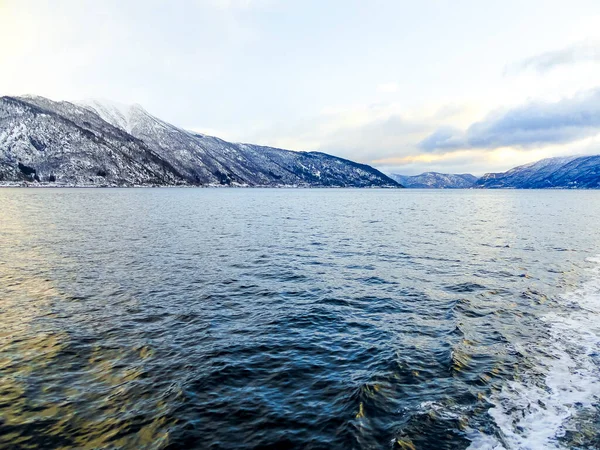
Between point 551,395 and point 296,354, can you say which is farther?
point 296,354

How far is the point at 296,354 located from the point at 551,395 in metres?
11.1

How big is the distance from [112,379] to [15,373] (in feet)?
14.7

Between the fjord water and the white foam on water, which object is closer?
the white foam on water

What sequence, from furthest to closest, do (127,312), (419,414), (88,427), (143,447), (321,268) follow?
(321,268), (127,312), (419,414), (88,427), (143,447)

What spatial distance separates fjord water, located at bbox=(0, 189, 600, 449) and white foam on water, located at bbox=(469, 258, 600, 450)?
70 millimetres

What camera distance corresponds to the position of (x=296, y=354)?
57.9 feet

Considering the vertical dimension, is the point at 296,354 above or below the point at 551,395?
above

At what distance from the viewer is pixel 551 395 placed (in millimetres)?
14188

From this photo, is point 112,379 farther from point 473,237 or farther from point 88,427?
point 473,237

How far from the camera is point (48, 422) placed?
1218 centimetres

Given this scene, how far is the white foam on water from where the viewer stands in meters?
11.8

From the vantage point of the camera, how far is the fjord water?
12.1 meters

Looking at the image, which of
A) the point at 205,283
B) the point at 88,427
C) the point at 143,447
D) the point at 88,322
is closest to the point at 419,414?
the point at 143,447

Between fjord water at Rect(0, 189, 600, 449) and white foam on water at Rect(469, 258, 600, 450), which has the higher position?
fjord water at Rect(0, 189, 600, 449)
